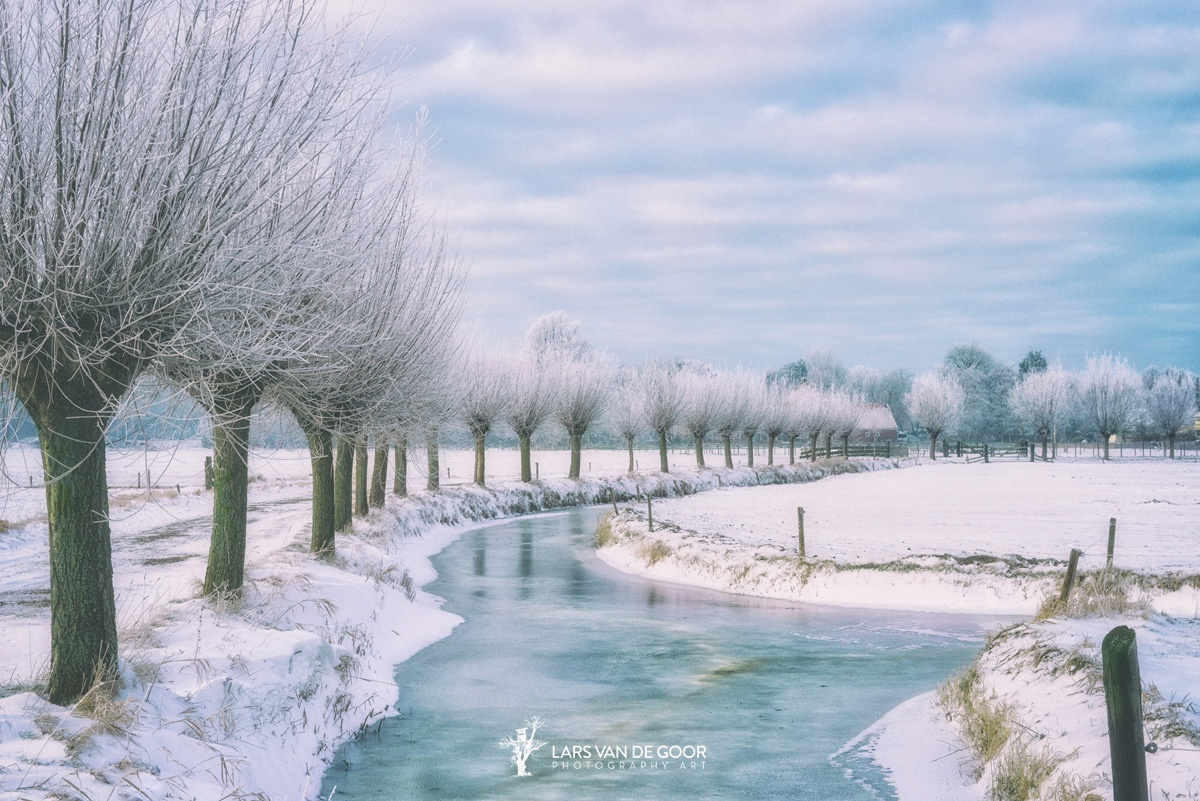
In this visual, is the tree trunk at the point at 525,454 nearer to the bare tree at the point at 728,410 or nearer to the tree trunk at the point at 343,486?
the bare tree at the point at 728,410

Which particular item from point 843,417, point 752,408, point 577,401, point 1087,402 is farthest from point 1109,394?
point 577,401

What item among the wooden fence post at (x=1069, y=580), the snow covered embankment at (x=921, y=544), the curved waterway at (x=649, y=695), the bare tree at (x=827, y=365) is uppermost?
the bare tree at (x=827, y=365)

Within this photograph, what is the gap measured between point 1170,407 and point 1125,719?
9250 centimetres

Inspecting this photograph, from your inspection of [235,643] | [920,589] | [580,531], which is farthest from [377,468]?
[235,643]

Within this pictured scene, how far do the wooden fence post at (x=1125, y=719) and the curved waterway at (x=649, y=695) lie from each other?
13.0 ft

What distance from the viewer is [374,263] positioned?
17688 mm

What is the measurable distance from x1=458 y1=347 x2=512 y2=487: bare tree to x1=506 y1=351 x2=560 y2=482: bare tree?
107 cm

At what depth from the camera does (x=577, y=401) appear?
173 feet

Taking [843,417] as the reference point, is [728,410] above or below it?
above

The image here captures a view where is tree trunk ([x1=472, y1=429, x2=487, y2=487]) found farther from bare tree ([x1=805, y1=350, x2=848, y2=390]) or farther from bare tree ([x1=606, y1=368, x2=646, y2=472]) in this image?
bare tree ([x1=805, y1=350, x2=848, y2=390])

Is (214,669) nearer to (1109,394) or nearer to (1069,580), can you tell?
(1069,580)

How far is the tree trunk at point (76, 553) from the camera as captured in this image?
26.2 ft

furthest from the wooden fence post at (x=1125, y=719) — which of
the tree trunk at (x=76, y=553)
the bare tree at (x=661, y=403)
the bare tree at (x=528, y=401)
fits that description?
the bare tree at (x=661, y=403)

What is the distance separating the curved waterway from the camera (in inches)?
394
